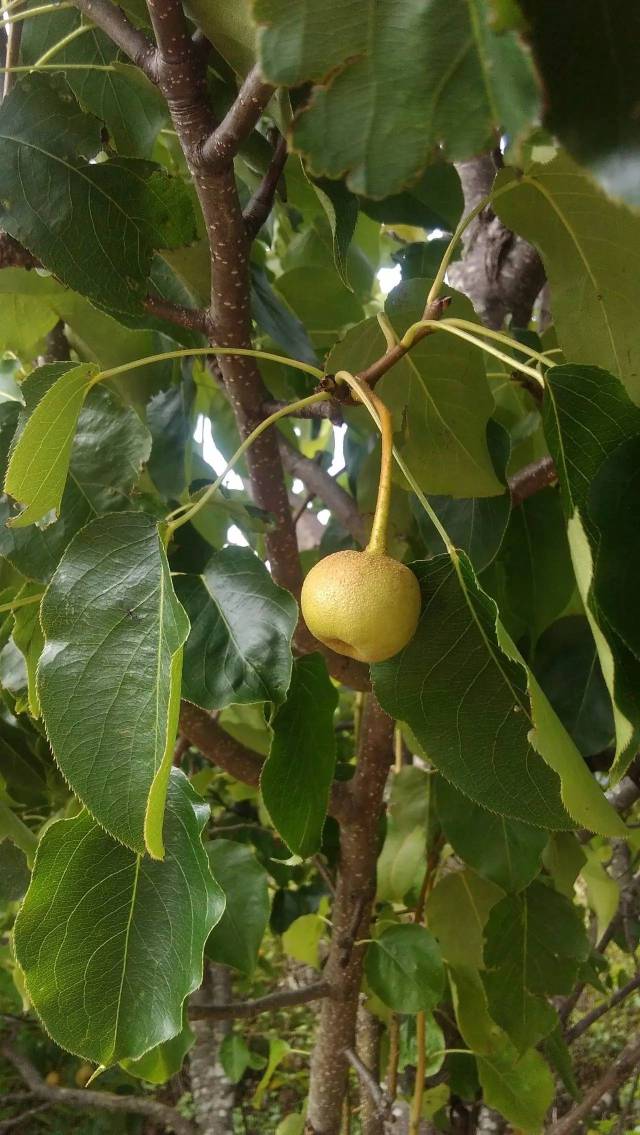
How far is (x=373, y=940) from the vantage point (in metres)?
0.78

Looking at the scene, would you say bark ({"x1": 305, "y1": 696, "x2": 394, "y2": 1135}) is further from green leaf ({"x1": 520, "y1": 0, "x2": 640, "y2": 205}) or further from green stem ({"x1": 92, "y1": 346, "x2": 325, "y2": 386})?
green leaf ({"x1": 520, "y1": 0, "x2": 640, "y2": 205})

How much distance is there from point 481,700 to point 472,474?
18 cm

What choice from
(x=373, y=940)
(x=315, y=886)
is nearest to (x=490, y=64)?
(x=373, y=940)

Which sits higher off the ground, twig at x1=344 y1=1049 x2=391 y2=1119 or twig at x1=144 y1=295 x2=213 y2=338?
twig at x1=144 y1=295 x2=213 y2=338

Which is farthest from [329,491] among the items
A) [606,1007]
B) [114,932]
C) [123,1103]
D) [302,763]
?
[123,1103]

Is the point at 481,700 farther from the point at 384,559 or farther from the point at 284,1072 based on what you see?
the point at 284,1072

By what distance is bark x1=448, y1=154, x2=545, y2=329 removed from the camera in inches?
32.5

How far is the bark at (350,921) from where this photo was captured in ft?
2.38

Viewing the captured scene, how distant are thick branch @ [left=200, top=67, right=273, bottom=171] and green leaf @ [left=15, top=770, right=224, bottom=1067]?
0.32 m

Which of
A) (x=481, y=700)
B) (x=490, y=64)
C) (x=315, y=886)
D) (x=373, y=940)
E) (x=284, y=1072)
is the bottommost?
(x=284, y=1072)

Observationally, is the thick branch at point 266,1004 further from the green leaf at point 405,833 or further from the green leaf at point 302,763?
the green leaf at point 302,763

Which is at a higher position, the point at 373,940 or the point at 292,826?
the point at 292,826

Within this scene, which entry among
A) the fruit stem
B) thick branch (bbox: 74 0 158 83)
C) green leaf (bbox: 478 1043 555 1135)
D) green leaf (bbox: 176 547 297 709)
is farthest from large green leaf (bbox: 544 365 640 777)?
green leaf (bbox: 478 1043 555 1135)

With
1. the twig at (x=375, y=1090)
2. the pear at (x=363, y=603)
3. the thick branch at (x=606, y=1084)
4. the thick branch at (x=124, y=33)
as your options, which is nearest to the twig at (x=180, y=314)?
the thick branch at (x=124, y=33)
